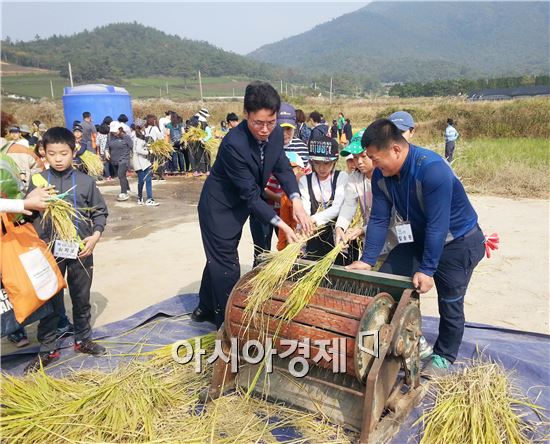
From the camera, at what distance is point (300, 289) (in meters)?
2.86

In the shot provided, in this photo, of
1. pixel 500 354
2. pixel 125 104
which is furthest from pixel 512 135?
pixel 500 354

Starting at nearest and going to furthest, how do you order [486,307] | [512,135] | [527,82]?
1. [486,307]
2. [512,135]
3. [527,82]

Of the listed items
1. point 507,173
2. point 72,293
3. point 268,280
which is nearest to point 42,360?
point 72,293

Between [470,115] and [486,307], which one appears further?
[470,115]

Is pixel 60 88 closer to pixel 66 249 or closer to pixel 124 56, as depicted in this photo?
pixel 66 249

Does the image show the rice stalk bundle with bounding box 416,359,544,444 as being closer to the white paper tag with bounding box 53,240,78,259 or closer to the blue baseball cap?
the blue baseball cap

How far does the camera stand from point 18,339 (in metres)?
4.06

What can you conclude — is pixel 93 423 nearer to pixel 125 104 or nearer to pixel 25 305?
pixel 25 305

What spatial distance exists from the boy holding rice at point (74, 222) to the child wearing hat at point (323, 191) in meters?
1.68

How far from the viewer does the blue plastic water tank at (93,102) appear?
16.5m

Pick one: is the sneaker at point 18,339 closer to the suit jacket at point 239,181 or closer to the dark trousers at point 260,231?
the suit jacket at point 239,181

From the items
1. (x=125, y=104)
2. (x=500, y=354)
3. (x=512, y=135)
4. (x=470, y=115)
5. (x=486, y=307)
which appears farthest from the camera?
(x=470, y=115)

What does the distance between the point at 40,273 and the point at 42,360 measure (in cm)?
81

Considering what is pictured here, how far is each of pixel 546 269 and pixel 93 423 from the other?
5.31m
